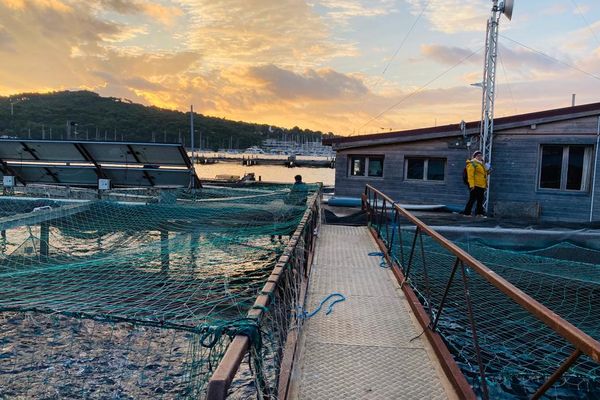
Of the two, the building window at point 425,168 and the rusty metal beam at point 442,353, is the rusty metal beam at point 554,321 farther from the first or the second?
the building window at point 425,168

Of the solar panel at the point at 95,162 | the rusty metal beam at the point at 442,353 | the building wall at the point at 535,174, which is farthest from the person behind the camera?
the building wall at the point at 535,174

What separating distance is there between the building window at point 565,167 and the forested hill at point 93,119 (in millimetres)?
91892

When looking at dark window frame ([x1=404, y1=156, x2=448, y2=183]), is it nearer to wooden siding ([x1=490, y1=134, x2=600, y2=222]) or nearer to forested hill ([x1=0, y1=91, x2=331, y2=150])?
wooden siding ([x1=490, y1=134, x2=600, y2=222])

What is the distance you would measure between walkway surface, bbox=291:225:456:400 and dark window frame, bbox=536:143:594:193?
10.1 m

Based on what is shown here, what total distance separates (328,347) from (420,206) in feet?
37.1

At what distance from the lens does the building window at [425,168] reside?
15273 mm

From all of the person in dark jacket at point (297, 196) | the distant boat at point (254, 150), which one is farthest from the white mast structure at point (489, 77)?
the distant boat at point (254, 150)

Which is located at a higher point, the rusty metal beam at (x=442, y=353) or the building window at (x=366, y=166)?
the building window at (x=366, y=166)

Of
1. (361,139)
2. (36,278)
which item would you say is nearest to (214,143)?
(361,139)

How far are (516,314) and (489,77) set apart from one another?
9.49 m

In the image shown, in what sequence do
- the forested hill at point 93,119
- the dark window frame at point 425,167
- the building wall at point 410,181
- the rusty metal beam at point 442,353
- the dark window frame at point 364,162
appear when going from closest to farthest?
1. the rusty metal beam at point 442,353
2. the building wall at point 410,181
3. the dark window frame at point 425,167
4. the dark window frame at point 364,162
5. the forested hill at point 93,119

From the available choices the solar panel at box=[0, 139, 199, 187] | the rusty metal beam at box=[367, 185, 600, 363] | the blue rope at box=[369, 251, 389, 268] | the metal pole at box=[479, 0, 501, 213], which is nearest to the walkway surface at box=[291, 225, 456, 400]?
the blue rope at box=[369, 251, 389, 268]

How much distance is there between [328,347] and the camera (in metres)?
4.13

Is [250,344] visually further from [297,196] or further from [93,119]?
[93,119]
